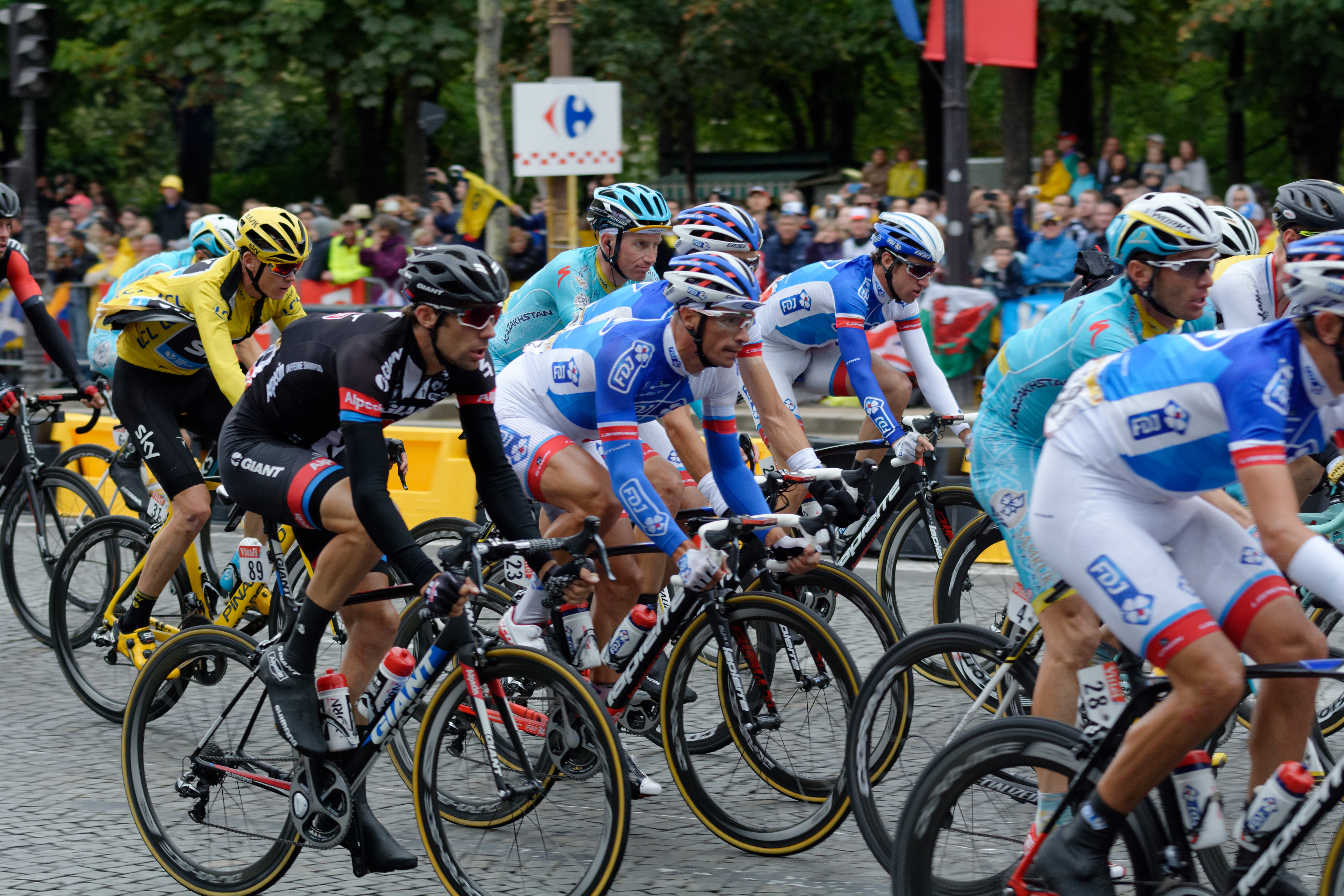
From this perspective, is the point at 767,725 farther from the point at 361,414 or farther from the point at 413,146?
the point at 413,146

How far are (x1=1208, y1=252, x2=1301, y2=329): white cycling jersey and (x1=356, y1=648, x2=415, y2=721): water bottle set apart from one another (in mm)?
3492

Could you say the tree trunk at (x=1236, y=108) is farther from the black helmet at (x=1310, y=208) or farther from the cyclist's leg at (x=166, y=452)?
the cyclist's leg at (x=166, y=452)

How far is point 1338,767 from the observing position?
3445mm

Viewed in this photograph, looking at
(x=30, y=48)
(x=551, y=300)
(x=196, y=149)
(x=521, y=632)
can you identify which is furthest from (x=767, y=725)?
(x=196, y=149)

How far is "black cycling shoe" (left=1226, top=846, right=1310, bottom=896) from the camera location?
3.53 m

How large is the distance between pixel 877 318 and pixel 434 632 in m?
2.76

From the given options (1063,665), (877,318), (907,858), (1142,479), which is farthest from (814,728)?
(877,318)

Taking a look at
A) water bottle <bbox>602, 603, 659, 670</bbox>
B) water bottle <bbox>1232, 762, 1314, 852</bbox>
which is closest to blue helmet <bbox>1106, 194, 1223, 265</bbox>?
water bottle <bbox>1232, 762, 1314, 852</bbox>

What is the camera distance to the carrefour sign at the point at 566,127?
11.9 meters

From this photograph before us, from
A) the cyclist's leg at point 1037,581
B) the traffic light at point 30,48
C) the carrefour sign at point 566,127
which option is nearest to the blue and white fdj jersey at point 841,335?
the cyclist's leg at point 1037,581

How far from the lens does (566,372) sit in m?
5.66

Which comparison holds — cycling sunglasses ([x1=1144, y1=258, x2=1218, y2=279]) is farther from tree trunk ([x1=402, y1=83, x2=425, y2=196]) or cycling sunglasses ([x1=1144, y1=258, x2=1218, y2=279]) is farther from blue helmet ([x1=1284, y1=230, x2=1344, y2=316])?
tree trunk ([x1=402, y1=83, x2=425, y2=196])

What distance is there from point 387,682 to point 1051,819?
6.19 ft

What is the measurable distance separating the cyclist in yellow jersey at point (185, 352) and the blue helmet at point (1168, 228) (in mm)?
3210
